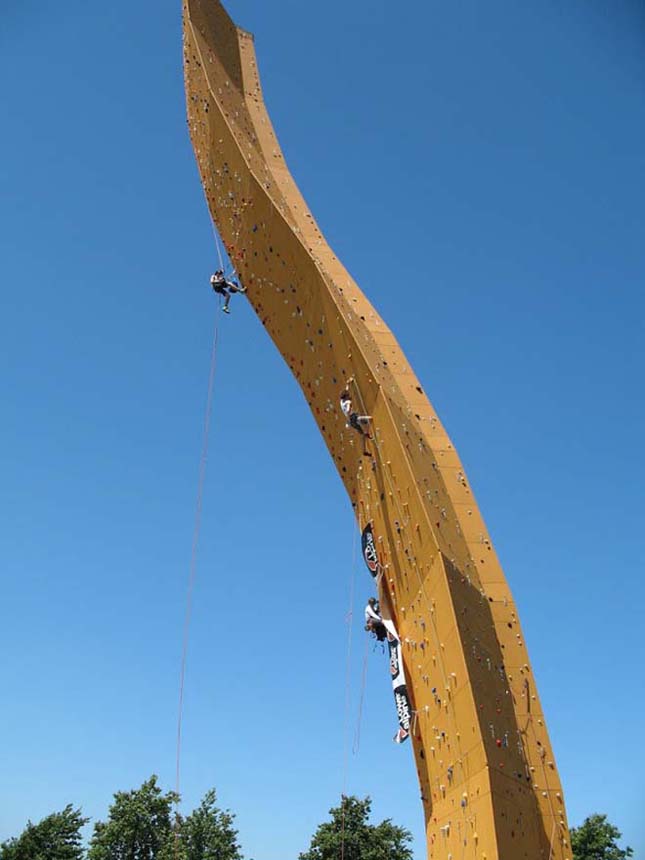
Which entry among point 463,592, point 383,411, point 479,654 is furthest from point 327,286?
point 479,654

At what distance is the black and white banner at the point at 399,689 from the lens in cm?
809

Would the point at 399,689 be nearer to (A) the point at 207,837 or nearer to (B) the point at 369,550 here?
(B) the point at 369,550

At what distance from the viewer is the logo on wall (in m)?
9.26

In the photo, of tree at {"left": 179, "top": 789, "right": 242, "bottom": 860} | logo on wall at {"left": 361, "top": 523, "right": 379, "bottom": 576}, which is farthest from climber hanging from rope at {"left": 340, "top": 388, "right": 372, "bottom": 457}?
tree at {"left": 179, "top": 789, "right": 242, "bottom": 860}

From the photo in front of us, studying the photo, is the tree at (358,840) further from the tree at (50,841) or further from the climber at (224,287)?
the climber at (224,287)

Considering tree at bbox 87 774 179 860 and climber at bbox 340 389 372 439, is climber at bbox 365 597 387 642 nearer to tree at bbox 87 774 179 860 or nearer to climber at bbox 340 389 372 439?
climber at bbox 340 389 372 439

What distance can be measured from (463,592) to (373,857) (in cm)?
1917

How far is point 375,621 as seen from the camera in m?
8.92

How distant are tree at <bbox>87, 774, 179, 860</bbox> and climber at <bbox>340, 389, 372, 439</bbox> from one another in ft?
61.0

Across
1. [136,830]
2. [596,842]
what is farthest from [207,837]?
[596,842]

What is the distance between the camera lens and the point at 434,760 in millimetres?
7430

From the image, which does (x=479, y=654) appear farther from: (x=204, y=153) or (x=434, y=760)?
(x=204, y=153)

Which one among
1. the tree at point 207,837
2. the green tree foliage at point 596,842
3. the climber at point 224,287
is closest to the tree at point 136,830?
the tree at point 207,837

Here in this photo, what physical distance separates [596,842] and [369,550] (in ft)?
66.8
